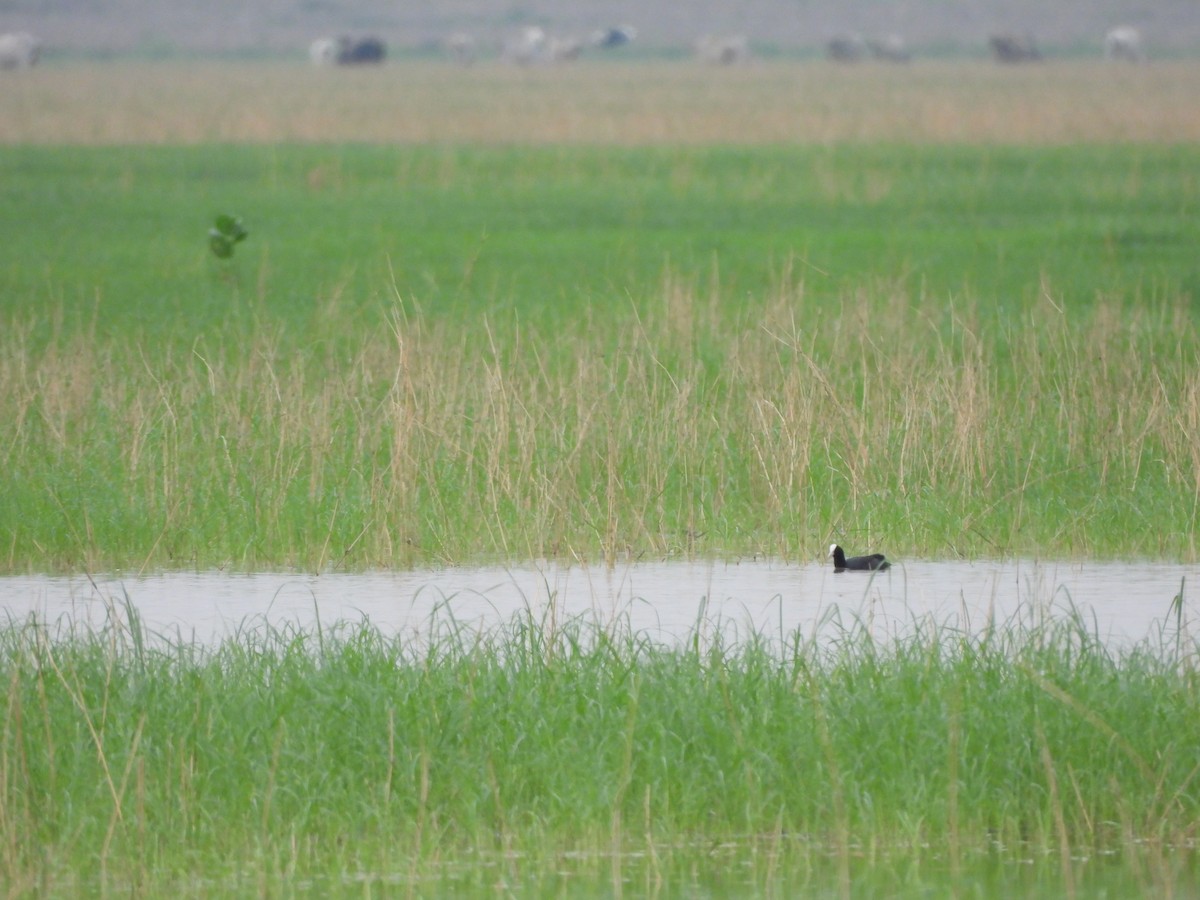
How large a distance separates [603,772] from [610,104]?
4655cm

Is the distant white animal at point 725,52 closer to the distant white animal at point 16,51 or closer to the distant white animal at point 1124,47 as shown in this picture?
the distant white animal at point 1124,47

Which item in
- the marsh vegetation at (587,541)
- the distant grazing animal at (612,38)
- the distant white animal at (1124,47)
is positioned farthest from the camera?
the distant grazing animal at (612,38)

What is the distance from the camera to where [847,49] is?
92.2 metres

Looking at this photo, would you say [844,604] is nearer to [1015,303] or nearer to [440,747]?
[440,747]

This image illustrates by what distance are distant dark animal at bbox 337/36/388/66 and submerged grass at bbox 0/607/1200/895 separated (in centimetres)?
8746

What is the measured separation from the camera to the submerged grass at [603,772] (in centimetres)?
511

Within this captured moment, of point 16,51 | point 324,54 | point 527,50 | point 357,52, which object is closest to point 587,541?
point 16,51

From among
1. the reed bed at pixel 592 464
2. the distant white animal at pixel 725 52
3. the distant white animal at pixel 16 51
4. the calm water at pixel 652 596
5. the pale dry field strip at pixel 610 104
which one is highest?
the distant white animal at pixel 725 52

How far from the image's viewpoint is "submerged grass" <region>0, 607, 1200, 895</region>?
16.8 feet

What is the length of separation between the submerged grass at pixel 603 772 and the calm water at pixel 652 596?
29.6 inches

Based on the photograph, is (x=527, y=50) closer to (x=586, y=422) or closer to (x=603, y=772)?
(x=586, y=422)

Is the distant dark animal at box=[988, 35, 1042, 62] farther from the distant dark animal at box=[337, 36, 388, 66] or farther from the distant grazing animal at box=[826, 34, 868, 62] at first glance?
the distant dark animal at box=[337, 36, 388, 66]

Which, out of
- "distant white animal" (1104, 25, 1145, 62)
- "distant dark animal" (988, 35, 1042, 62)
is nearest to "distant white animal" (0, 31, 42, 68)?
"distant dark animal" (988, 35, 1042, 62)

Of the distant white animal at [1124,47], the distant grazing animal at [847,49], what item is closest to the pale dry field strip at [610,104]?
the distant grazing animal at [847,49]
